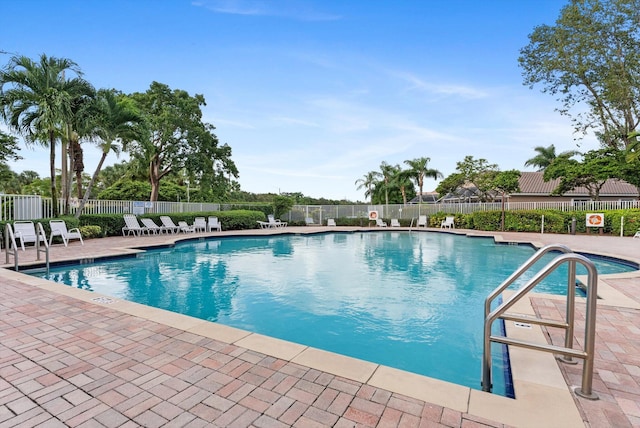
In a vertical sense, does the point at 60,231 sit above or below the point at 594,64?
below

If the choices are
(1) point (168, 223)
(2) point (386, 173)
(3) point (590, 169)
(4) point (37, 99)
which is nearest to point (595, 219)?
(3) point (590, 169)

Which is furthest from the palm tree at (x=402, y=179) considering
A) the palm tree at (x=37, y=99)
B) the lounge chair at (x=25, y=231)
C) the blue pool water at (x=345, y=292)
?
the lounge chair at (x=25, y=231)

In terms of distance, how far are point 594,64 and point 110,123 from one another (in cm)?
2333

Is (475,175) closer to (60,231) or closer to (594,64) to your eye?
(594,64)

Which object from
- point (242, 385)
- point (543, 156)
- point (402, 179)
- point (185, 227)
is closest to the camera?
point (242, 385)

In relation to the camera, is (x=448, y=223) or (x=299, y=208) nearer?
(x=448, y=223)

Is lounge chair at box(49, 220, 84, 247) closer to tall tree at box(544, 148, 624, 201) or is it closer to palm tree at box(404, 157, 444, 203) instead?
tall tree at box(544, 148, 624, 201)

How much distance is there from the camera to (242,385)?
211 cm

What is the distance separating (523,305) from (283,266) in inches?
215

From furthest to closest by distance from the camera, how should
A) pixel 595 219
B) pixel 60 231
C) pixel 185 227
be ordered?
pixel 185 227
pixel 595 219
pixel 60 231

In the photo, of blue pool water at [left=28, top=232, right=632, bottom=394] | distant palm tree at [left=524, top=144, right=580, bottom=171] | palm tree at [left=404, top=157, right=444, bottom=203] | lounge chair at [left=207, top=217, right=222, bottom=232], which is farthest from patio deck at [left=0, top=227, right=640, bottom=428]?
distant palm tree at [left=524, top=144, right=580, bottom=171]

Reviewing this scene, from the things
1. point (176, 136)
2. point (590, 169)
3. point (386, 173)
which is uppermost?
point (176, 136)

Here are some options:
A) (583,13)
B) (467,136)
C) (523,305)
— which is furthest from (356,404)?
(583,13)

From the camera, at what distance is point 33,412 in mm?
1851
